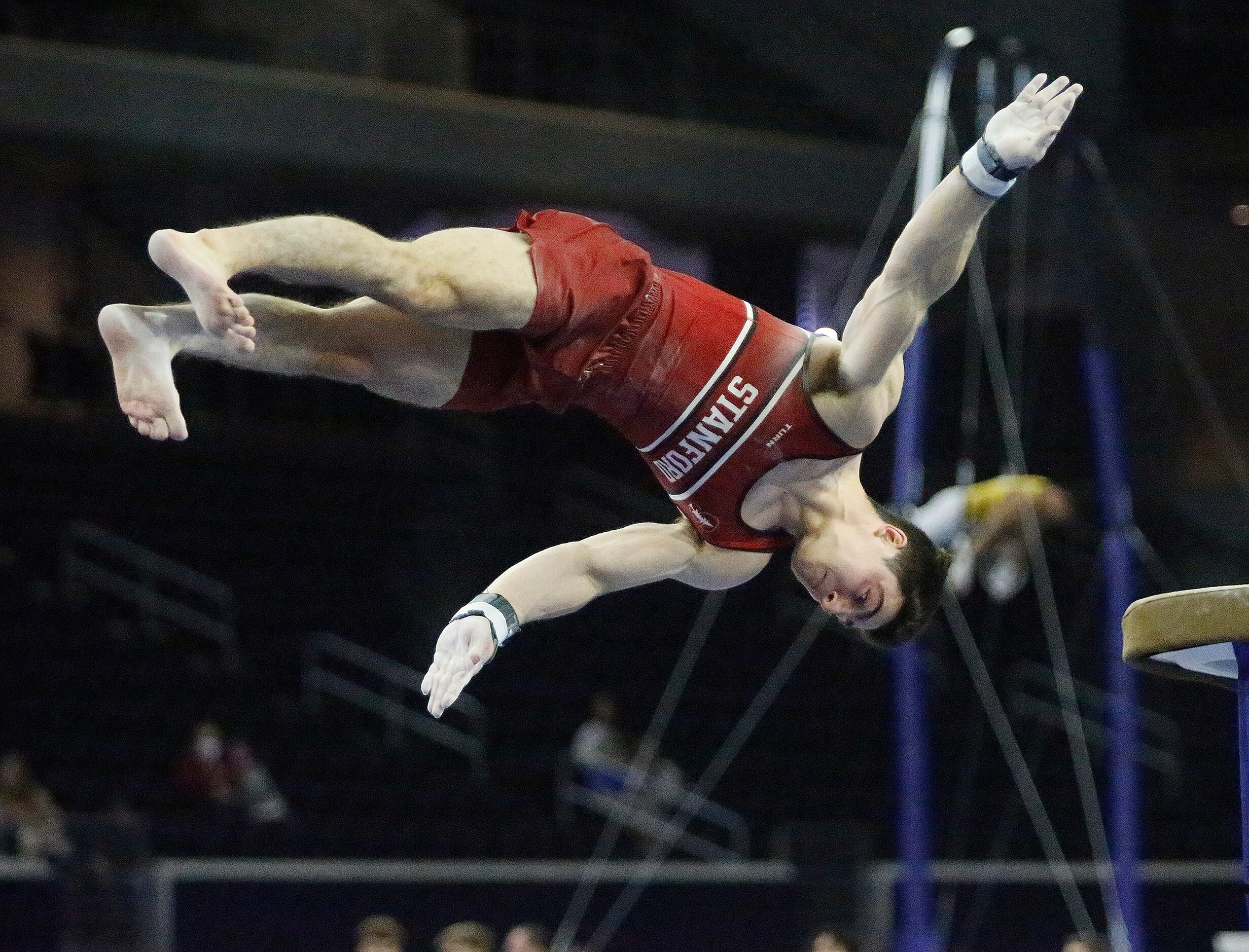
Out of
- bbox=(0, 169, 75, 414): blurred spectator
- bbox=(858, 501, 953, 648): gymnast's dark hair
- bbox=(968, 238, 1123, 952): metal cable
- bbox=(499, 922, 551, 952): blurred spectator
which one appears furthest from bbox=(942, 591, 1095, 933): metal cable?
bbox=(0, 169, 75, 414): blurred spectator

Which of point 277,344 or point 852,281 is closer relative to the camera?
point 277,344

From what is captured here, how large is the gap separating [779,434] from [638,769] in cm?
612

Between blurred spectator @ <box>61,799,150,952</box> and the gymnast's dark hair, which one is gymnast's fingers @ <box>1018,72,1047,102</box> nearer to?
the gymnast's dark hair

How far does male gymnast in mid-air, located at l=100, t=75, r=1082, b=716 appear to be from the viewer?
12.2 feet

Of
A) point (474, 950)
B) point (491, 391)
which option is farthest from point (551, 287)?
point (474, 950)

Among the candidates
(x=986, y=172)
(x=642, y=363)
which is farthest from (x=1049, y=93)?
(x=642, y=363)

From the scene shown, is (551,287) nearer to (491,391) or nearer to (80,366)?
(491,391)

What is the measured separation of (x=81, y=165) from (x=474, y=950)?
27.2 ft

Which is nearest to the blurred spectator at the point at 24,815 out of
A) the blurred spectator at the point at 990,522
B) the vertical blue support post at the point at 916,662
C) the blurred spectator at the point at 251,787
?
the blurred spectator at the point at 251,787

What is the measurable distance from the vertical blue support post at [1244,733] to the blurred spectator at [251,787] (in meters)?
6.49

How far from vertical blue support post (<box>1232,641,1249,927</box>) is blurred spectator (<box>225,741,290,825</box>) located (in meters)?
6.49

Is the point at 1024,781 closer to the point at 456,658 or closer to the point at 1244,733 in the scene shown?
the point at 1244,733

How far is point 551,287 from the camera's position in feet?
13.1

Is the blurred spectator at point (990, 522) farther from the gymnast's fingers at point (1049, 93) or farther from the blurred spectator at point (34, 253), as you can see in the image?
the blurred spectator at point (34, 253)
